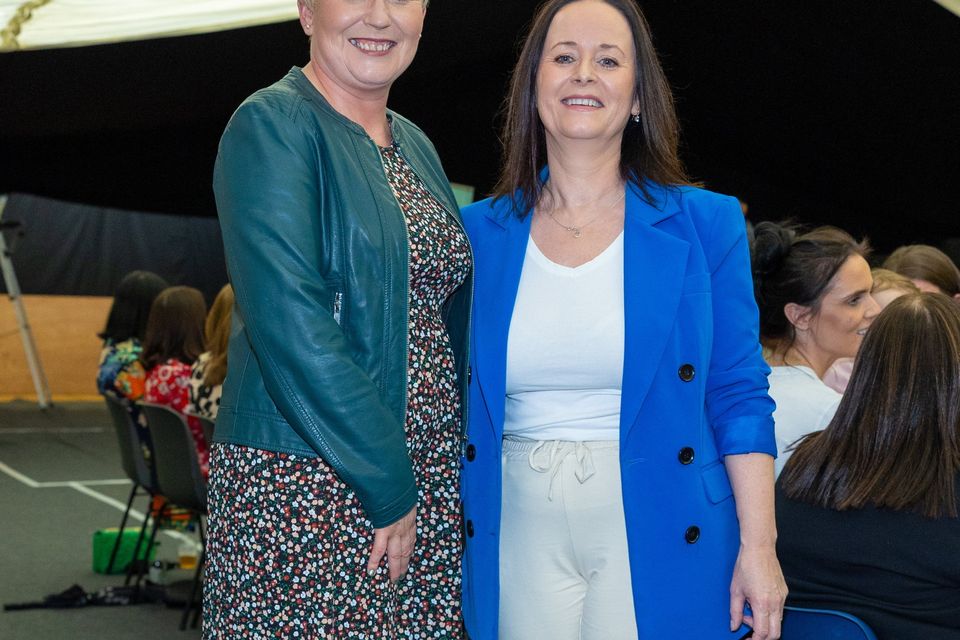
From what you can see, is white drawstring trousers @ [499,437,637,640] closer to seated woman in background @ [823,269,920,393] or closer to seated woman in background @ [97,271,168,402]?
seated woman in background @ [823,269,920,393]

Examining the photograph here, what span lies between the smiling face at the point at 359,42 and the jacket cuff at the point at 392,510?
Answer: 0.67m

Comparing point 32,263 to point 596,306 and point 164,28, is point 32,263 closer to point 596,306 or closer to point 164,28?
point 164,28

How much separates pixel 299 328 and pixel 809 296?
179 cm

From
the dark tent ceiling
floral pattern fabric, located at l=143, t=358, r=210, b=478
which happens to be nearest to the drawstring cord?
the dark tent ceiling

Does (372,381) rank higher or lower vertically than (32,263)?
higher

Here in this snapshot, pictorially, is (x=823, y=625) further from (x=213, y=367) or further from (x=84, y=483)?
(x=84, y=483)

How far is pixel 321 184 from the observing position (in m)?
1.65

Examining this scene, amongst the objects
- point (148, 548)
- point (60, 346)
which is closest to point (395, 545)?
point (148, 548)

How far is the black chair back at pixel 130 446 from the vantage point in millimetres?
5020

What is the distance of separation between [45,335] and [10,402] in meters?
0.85

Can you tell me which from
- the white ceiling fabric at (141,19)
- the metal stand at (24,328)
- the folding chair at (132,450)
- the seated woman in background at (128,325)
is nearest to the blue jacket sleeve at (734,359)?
the white ceiling fabric at (141,19)

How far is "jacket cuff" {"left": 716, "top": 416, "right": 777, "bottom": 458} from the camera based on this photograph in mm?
1675

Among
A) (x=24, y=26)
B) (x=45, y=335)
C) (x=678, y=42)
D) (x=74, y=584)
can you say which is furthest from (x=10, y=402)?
(x=678, y=42)

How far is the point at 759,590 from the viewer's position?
A: 5.44ft
